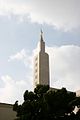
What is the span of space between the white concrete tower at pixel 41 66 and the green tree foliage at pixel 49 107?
203ft

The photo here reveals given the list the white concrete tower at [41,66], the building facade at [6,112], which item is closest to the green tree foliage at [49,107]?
the building facade at [6,112]

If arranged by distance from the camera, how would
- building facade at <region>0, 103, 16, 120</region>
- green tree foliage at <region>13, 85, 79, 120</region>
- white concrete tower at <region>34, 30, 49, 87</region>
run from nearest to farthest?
green tree foliage at <region>13, 85, 79, 120</region>
building facade at <region>0, 103, 16, 120</region>
white concrete tower at <region>34, 30, 49, 87</region>

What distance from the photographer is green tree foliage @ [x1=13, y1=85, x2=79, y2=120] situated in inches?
999

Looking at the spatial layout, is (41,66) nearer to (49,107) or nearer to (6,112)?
(6,112)

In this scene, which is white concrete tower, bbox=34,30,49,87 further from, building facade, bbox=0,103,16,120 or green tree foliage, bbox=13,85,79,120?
green tree foliage, bbox=13,85,79,120

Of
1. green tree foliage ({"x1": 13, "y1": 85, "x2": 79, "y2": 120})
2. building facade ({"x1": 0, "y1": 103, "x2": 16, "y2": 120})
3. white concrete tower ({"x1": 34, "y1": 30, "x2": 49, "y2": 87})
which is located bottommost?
green tree foliage ({"x1": 13, "y1": 85, "x2": 79, "y2": 120})

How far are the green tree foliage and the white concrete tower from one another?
203 ft

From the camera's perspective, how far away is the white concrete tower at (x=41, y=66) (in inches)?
3531

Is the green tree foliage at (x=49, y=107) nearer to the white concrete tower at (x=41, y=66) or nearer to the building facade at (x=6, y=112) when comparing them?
the building facade at (x=6, y=112)

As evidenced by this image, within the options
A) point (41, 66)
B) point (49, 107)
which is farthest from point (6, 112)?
point (41, 66)

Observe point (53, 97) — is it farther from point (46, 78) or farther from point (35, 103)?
point (46, 78)

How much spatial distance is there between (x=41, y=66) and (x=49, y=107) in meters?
66.5

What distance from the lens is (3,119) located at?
4034cm

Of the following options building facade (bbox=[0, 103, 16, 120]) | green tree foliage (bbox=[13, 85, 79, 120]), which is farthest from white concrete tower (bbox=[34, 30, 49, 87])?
green tree foliage (bbox=[13, 85, 79, 120])
